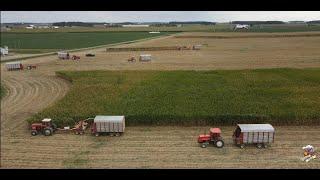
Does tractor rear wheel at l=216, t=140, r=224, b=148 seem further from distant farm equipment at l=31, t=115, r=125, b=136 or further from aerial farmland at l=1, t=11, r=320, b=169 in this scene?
distant farm equipment at l=31, t=115, r=125, b=136

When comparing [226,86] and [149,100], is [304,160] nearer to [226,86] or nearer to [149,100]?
[149,100]

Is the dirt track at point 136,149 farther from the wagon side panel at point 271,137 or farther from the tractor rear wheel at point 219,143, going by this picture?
the wagon side panel at point 271,137

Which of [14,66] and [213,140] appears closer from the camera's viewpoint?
[213,140]

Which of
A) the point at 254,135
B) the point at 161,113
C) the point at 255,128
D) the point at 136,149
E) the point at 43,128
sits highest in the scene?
the point at 255,128

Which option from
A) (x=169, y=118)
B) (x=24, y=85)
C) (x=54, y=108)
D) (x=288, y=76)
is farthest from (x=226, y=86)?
(x=24, y=85)

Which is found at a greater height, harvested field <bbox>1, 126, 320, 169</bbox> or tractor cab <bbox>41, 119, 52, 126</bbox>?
tractor cab <bbox>41, 119, 52, 126</bbox>

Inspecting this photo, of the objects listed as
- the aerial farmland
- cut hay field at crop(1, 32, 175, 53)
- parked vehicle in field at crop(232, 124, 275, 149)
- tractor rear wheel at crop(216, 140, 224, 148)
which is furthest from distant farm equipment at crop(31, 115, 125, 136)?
cut hay field at crop(1, 32, 175, 53)

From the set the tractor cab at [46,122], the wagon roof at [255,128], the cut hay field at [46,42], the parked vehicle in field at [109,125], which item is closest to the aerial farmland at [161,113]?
the parked vehicle in field at [109,125]

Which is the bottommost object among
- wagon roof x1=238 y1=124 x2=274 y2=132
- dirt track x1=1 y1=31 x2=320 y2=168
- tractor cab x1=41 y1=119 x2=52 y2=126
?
dirt track x1=1 y1=31 x2=320 y2=168

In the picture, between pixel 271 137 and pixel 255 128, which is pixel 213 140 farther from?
pixel 271 137

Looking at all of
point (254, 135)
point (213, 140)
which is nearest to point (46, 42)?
point (213, 140)
